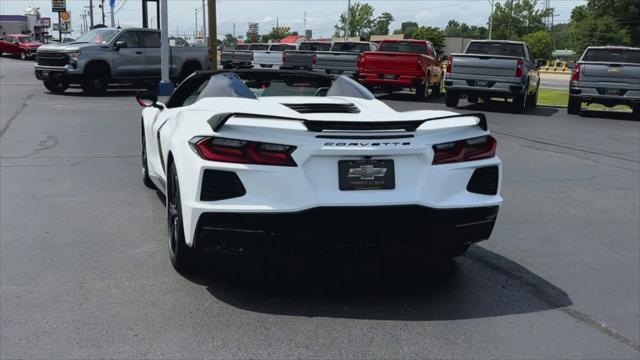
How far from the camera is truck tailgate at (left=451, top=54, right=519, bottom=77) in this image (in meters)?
18.3

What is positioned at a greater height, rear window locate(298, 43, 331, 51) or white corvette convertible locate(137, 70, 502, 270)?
rear window locate(298, 43, 331, 51)

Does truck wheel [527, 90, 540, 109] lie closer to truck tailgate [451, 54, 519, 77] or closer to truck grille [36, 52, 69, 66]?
truck tailgate [451, 54, 519, 77]

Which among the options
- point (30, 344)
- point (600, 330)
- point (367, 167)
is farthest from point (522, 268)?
point (30, 344)

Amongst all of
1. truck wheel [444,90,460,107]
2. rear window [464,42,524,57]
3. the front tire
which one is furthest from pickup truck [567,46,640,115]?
the front tire

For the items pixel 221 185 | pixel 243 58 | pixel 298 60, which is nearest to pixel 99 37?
pixel 298 60

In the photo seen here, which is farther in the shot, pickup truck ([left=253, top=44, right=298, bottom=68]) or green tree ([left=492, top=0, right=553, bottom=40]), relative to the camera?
green tree ([left=492, top=0, right=553, bottom=40])

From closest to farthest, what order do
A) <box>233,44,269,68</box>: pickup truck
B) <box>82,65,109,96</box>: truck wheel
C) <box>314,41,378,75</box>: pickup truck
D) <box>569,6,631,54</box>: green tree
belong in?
<box>82,65,109,96</box>: truck wheel → <box>314,41,378,75</box>: pickup truck → <box>233,44,269,68</box>: pickup truck → <box>569,6,631,54</box>: green tree

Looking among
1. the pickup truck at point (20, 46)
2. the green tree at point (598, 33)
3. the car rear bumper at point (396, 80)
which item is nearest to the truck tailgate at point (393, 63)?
the car rear bumper at point (396, 80)

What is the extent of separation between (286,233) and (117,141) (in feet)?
27.1

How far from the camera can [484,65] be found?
18516mm

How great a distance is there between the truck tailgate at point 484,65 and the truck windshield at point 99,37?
10.8 meters

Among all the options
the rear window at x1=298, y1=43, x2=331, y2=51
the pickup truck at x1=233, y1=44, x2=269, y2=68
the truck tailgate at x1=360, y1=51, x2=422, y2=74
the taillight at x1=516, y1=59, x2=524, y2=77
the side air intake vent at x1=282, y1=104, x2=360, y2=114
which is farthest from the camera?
the pickup truck at x1=233, y1=44, x2=269, y2=68

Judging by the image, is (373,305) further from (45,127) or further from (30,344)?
(45,127)

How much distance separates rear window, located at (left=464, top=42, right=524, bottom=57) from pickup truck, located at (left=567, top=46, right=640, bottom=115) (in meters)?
1.76
